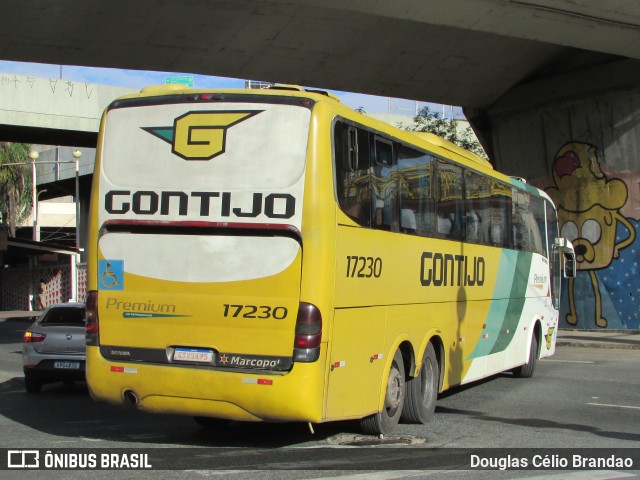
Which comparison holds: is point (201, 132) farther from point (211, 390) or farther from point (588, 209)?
point (588, 209)

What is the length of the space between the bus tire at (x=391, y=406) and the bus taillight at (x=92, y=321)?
9.58 ft

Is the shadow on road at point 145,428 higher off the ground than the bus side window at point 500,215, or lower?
lower

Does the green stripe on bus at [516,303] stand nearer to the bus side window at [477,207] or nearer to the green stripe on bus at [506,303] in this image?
the green stripe on bus at [506,303]

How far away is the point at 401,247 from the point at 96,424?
4240 millimetres

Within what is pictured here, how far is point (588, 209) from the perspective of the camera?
2389cm

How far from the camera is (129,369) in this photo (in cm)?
812

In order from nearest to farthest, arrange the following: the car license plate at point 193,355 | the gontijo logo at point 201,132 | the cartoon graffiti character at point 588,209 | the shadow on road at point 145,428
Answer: the car license plate at point 193,355 → the gontijo logo at point 201,132 → the shadow on road at point 145,428 → the cartoon graffiti character at point 588,209

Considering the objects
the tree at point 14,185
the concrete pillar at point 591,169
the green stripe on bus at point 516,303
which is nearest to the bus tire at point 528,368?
the green stripe on bus at point 516,303

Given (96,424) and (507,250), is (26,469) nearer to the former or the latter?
(96,424)

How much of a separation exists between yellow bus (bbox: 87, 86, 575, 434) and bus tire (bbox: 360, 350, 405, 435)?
0.02 meters

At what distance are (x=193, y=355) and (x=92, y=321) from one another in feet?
4.01

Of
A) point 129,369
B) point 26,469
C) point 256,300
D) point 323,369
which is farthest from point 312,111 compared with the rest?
point 26,469

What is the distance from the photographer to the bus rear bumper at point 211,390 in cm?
754

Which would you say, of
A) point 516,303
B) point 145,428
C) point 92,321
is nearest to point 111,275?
point 92,321
